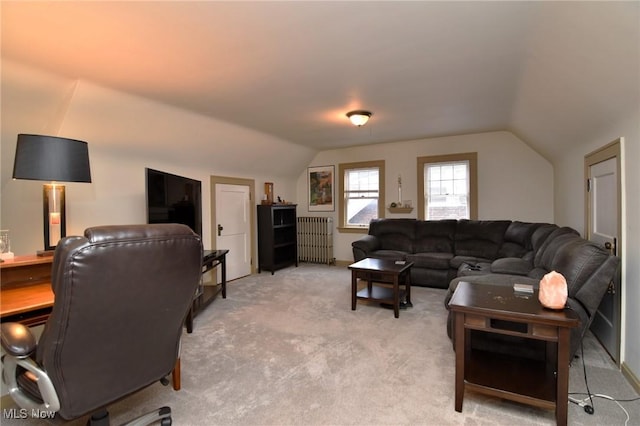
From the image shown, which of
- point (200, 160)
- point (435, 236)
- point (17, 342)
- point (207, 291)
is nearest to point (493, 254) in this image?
point (435, 236)

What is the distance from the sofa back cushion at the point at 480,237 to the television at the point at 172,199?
3.96m

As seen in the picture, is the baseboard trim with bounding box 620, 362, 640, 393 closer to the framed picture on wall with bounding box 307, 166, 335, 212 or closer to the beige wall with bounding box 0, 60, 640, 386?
the beige wall with bounding box 0, 60, 640, 386

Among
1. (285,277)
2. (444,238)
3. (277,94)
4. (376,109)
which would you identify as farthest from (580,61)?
(285,277)

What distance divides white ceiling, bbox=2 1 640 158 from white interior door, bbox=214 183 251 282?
1973 millimetres

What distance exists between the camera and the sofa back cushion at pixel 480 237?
195 inches

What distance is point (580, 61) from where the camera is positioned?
2.09 metres

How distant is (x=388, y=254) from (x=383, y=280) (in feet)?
2.93

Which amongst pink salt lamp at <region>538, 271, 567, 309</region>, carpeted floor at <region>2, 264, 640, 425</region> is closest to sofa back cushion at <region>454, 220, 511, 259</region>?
carpeted floor at <region>2, 264, 640, 425</region>

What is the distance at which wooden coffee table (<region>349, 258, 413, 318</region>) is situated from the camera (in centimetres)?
366

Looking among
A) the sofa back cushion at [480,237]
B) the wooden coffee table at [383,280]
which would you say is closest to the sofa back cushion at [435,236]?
the sofa back cushion at [480,237]

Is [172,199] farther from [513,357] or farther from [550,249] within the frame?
[550,249]

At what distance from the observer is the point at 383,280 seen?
172 inches

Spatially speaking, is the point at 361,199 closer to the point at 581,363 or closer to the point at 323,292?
the point at 323,292

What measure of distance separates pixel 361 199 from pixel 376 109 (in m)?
2.83
